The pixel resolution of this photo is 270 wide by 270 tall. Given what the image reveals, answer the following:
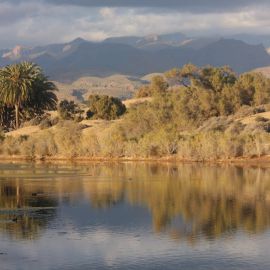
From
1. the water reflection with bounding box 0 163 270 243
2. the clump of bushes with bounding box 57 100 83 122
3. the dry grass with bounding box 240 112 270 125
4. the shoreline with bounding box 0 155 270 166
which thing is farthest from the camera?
the clump of bushes with bounding box 57 100 83 122

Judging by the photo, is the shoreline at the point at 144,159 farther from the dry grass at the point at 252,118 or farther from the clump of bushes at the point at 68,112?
the clump of bushes at the point at 68,112

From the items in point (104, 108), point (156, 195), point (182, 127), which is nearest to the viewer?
point (156, 195)

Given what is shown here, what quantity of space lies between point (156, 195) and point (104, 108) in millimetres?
65107

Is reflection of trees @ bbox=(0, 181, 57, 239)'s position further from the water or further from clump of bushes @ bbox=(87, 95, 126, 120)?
clump of bushes @ bbox=(87, 95, 126, 120)

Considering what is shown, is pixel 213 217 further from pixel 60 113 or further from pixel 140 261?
pixel 60 113

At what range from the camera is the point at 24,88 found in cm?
9494

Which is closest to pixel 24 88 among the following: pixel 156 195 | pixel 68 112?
pixel 68 112

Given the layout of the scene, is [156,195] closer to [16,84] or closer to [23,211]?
[23,211]

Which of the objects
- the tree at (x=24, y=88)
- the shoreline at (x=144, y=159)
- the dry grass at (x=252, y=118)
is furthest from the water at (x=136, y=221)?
the tree at (x=24, y=88)

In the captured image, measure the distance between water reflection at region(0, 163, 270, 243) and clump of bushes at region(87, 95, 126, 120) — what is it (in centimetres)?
4091

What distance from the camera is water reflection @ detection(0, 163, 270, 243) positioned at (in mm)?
34938

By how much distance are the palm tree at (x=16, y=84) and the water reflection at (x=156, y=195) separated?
2739 cm

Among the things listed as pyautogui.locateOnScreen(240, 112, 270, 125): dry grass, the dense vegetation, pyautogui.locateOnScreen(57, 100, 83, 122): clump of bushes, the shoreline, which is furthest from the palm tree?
pyautogui.locateOnScreen(240, 112, 270, 125): dry grass

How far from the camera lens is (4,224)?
114 ft
